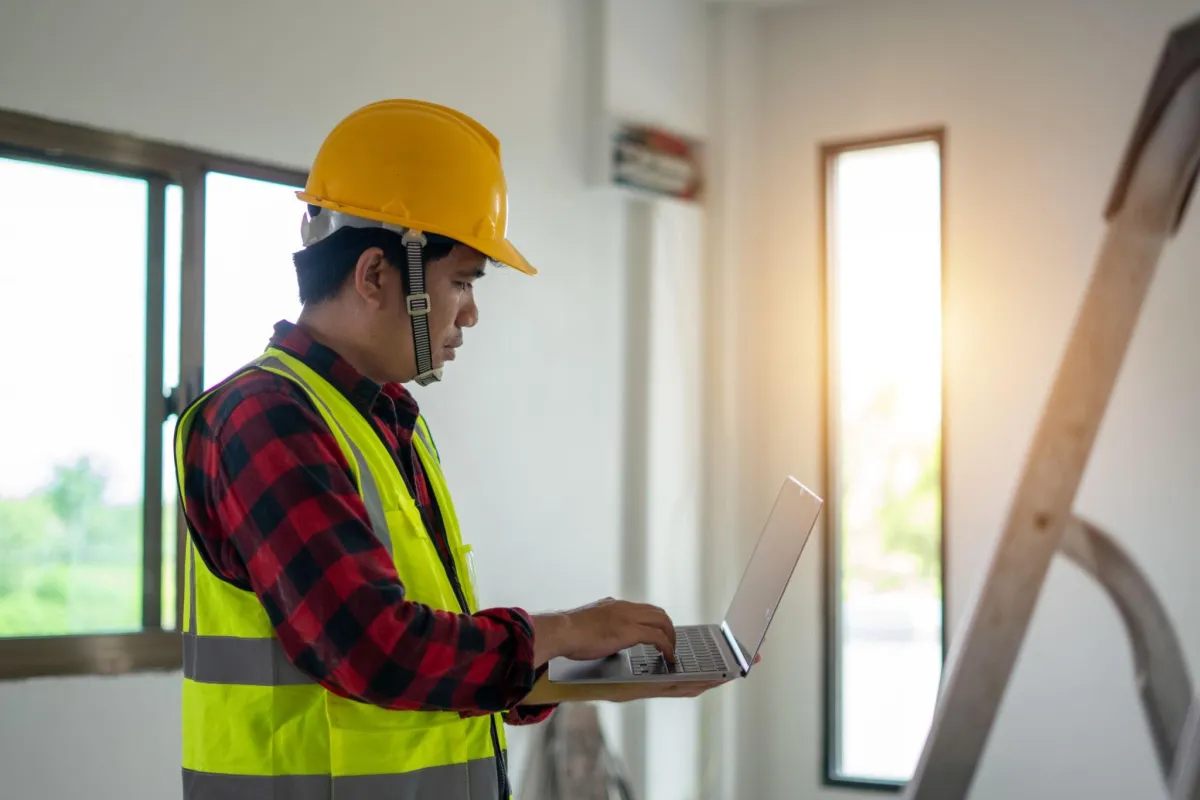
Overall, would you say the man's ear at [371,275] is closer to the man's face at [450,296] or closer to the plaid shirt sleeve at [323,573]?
the man's face at [450,296]

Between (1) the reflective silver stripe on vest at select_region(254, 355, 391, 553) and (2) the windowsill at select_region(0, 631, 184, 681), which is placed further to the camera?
(2) the windowsill at select_region(0, 631, 184, 681)

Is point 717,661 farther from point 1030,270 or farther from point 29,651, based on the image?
point 1030,270

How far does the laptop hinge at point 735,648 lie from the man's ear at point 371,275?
23.9 inches

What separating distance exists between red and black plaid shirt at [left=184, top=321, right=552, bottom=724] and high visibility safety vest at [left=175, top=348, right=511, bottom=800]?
40mm

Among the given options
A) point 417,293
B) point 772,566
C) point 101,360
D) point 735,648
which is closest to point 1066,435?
point 772,566

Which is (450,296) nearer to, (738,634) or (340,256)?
(340,256)

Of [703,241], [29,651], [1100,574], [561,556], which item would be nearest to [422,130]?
[29,651]

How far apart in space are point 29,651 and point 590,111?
2202 mm

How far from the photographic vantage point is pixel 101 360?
7.52 ft

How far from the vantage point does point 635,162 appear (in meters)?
3.59

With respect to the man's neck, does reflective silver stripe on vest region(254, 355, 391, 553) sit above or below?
below

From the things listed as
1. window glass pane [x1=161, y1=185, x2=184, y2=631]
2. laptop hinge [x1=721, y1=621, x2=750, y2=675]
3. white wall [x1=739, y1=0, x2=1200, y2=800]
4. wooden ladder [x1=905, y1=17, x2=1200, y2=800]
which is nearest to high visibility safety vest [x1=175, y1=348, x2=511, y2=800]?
laptop hinge [x1=721, y1=621, x2=750, y2=675]

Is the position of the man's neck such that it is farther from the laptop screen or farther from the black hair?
the laptop screen

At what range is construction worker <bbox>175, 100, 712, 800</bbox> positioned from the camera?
1081 mm
